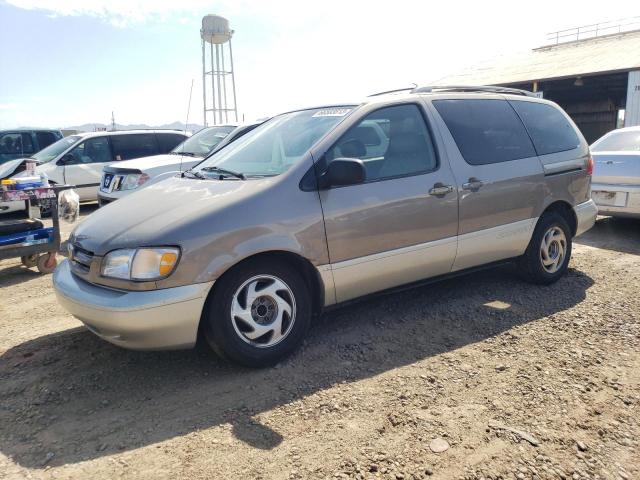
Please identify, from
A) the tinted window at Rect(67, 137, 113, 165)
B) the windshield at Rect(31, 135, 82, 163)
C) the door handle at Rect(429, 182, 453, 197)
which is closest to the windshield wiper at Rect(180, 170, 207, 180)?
the door handle at Rect(429, 182, 453, 197)

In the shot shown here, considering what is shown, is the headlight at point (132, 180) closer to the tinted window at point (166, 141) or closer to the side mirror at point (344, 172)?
the tinted window at point (166, 141)

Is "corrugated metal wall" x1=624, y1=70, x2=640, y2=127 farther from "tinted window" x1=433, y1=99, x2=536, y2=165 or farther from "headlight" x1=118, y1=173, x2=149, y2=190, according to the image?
"headlight" x1=118, y1=173, x2=149, y2=190

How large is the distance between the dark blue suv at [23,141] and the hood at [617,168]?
40.6 feet

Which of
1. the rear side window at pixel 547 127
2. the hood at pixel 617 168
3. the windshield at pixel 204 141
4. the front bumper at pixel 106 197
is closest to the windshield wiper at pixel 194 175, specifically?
the rear side window at pixel 547 127

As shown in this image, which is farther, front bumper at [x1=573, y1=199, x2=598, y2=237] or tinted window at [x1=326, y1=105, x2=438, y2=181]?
front bumper at [x1=573, y1=199, x2=598, y2=237]

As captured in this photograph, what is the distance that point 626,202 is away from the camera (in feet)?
22.0

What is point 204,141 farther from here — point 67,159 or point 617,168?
point 617,168

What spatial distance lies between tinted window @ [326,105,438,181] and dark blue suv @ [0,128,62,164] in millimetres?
11876

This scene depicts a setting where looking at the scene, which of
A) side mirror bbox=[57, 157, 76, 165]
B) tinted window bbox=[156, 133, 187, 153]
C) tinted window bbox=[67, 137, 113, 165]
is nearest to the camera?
side mirror bbox=[57, 157, 76, 165]

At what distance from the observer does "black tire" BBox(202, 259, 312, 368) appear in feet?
10.3

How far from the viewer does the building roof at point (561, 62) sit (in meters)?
21.3

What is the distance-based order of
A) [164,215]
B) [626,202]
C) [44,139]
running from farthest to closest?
[44,139] → [626,202] → [164,215]

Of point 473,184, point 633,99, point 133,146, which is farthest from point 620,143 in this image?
point 633,99

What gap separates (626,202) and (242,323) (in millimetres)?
5692
